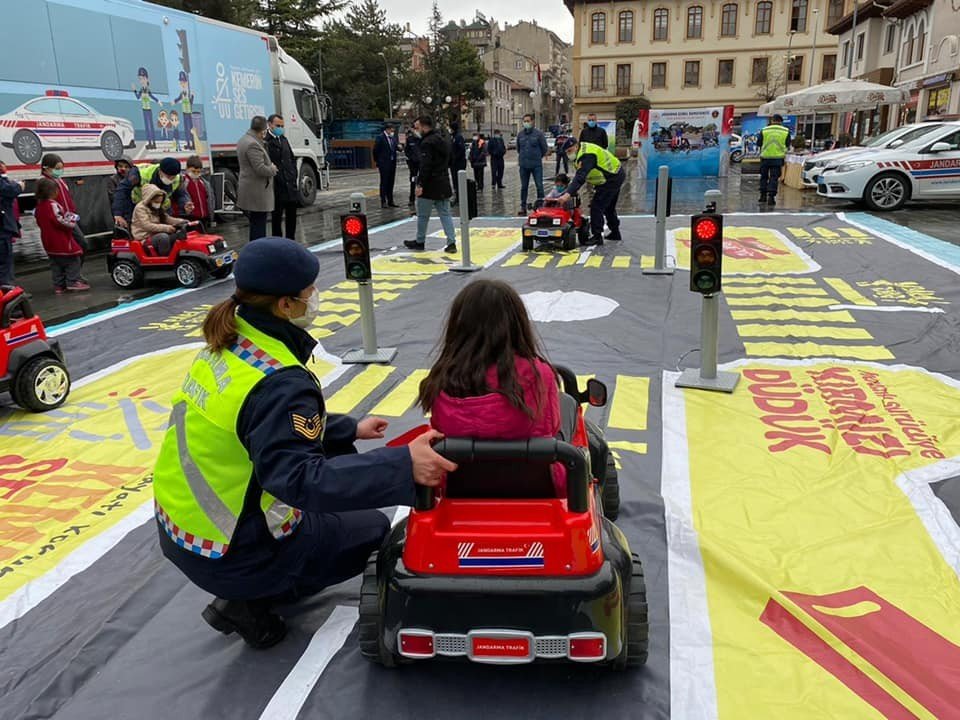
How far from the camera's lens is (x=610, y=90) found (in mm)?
55375

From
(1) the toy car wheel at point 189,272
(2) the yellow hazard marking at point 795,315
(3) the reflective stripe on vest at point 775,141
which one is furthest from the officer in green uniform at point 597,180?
(3) the reflective stripe on vest at point 775,141

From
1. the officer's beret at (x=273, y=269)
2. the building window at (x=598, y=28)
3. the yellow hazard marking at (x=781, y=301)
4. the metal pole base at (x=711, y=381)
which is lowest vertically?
the metal pole base at (x=711, y=381)

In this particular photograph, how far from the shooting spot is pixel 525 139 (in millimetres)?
15109

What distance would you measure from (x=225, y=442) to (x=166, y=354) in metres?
4.43

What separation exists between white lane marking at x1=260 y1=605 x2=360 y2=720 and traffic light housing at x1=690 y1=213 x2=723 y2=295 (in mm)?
3078

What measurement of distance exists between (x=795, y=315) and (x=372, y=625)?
17.9ft

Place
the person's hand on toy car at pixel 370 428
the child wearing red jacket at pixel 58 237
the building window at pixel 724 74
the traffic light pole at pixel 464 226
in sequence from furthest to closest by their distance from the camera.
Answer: the building window at pixel 724 74
the traffic light pole at pixel 464 226
the child wearing red jacket at pixel 58 237
the person's hand on toy car at pixel 370 428

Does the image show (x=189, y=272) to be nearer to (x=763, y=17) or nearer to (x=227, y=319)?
(x=227, y=319)

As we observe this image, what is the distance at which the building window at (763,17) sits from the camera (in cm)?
5270

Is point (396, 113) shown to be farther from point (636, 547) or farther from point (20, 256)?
point (636, 547)

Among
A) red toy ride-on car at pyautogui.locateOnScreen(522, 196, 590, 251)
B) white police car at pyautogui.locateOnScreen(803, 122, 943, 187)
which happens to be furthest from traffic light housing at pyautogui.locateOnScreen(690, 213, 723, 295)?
white police car at pyautogui.locateOnScreen(803, 122, 943, 187)

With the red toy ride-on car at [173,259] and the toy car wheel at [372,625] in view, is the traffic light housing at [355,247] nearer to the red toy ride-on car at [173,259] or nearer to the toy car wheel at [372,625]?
the toy car wheel at [372,625]

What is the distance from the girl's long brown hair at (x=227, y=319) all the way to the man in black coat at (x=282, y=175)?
8.15 m

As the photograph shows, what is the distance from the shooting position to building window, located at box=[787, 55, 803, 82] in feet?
173
